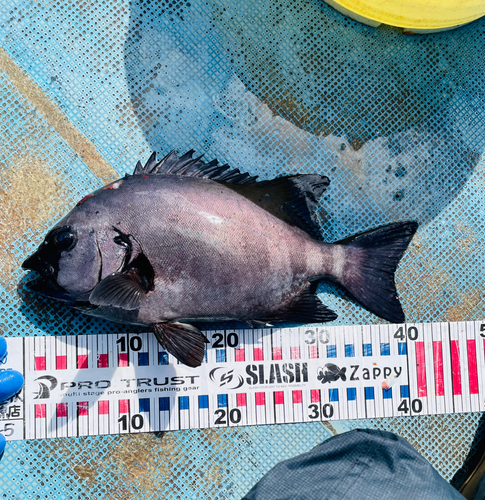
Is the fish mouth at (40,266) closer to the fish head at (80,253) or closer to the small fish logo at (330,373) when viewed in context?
the fish head at (80,253)

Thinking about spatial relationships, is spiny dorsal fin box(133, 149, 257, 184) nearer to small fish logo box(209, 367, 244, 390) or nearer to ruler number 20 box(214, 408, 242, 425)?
small fish logo box(209, 367, 244, 390)

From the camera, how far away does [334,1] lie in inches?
117

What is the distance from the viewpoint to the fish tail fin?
2.81m

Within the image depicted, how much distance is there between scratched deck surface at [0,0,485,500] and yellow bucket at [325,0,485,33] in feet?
1.03

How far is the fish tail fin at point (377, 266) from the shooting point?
2807mm

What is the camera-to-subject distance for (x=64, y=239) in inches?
96.2

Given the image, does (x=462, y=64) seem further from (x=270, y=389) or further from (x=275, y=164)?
(x=270, y=389)

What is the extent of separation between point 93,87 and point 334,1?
1588 millimetres

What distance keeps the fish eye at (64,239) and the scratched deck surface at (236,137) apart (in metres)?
0.46

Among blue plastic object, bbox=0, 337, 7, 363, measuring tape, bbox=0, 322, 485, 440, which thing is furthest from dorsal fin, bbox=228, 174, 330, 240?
blue plastic object, bbox=0, 337, 7, 363

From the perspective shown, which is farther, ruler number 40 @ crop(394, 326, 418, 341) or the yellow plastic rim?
ruler number 40 @ crop(394, 326, 418, 341)

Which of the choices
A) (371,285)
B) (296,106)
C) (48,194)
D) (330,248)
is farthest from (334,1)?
(48,194)

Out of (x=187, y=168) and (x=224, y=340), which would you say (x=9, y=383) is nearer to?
(x=224, y=340)

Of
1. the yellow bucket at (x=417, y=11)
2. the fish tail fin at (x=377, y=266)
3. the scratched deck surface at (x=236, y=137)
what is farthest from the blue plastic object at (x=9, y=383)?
the yellow bucket at (x=417, y=11)
